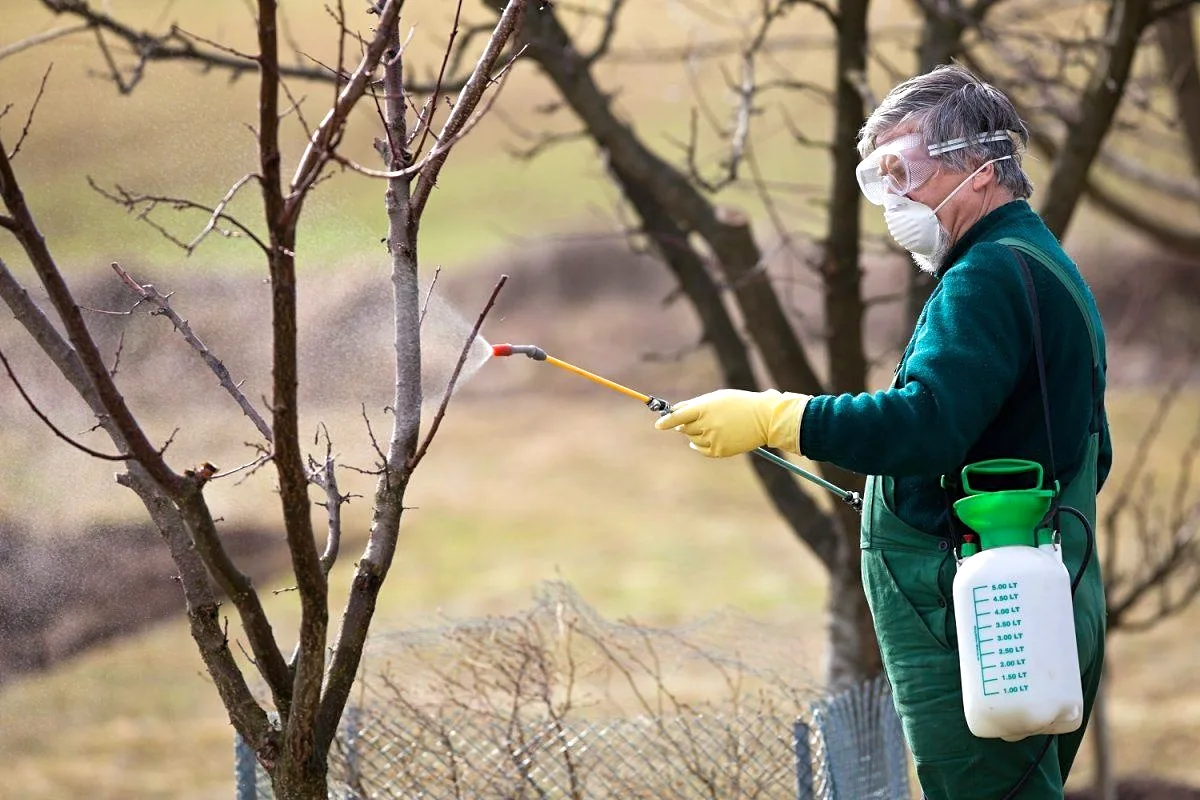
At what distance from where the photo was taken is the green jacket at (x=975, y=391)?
2.18 meters

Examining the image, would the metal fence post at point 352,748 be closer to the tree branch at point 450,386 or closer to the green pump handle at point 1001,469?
the tree branch at point 450,386

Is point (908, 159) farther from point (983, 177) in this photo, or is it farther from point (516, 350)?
point (516, 350)

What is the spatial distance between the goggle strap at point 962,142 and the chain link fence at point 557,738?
62.7 inches

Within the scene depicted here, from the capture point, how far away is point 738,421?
2.43 m

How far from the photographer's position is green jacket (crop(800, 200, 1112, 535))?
2.18m

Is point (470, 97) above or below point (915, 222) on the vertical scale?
above

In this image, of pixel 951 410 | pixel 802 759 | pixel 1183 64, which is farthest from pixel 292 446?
pixel 1183 64

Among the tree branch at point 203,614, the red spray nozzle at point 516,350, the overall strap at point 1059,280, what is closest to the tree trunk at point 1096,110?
the overall strap at point 1059,280

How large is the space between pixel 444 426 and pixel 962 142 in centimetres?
1694

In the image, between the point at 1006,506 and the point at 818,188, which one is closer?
the point at 1006,506

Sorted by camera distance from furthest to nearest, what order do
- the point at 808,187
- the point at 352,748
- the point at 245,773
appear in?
the point at 808,187 → the point at 352,748 → the point at 245,773

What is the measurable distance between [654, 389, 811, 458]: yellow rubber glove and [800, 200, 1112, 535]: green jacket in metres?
0.04

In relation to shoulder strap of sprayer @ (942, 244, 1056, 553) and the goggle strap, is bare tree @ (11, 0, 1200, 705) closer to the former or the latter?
the goggle strap

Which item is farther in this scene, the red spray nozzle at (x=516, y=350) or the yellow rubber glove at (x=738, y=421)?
the red spray nozzle at (x=516, y=350)
